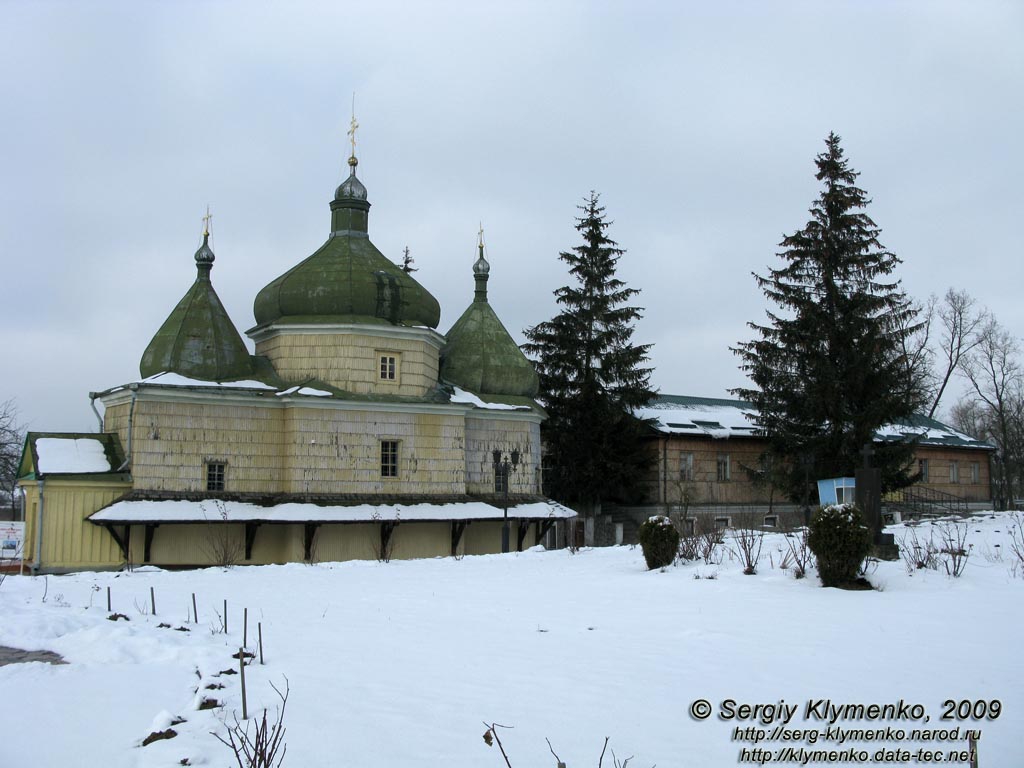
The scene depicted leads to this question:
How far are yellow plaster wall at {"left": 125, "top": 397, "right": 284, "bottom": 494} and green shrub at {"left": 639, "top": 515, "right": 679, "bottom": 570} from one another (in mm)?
13342

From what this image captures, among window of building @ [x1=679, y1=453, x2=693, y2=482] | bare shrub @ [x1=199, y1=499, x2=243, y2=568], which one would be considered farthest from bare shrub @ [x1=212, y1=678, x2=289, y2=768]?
window of building @ [x1=679, y1=453, x2=693, y2=482]

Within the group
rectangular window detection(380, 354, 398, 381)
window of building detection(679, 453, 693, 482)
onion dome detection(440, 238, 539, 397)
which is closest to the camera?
rectangular window detection(380, 354, 398, 381)

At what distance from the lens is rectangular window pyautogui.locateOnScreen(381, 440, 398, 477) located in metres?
26.5

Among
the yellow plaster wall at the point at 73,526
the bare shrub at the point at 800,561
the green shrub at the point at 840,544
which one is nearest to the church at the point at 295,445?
the yellow plaster wall at the point at 73,526

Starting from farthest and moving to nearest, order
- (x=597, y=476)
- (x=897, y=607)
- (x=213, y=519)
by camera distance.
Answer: (x=597, y=476) < (x=213, y=519) < (x=897, y=607)

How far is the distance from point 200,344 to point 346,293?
421 centimetres

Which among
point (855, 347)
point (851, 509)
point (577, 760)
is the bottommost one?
point (577, 760)

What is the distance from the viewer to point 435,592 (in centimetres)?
1310

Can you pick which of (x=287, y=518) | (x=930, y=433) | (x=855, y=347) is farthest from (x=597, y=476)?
(x=930, y=433)

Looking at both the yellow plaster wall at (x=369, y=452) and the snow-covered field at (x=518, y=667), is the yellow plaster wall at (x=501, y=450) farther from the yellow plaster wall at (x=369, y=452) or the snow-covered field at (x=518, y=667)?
the snow-covered field at (x=518, y=667)

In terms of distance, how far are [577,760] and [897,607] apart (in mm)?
5933

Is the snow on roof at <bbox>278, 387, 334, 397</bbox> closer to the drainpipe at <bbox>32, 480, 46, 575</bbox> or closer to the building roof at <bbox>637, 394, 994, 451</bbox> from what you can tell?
the drainpipe at <bbox>32, 480, 46, 575</bbox>

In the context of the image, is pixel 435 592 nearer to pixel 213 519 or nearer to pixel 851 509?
pixel 851 509

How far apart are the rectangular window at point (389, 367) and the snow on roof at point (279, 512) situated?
3638 millimetres
